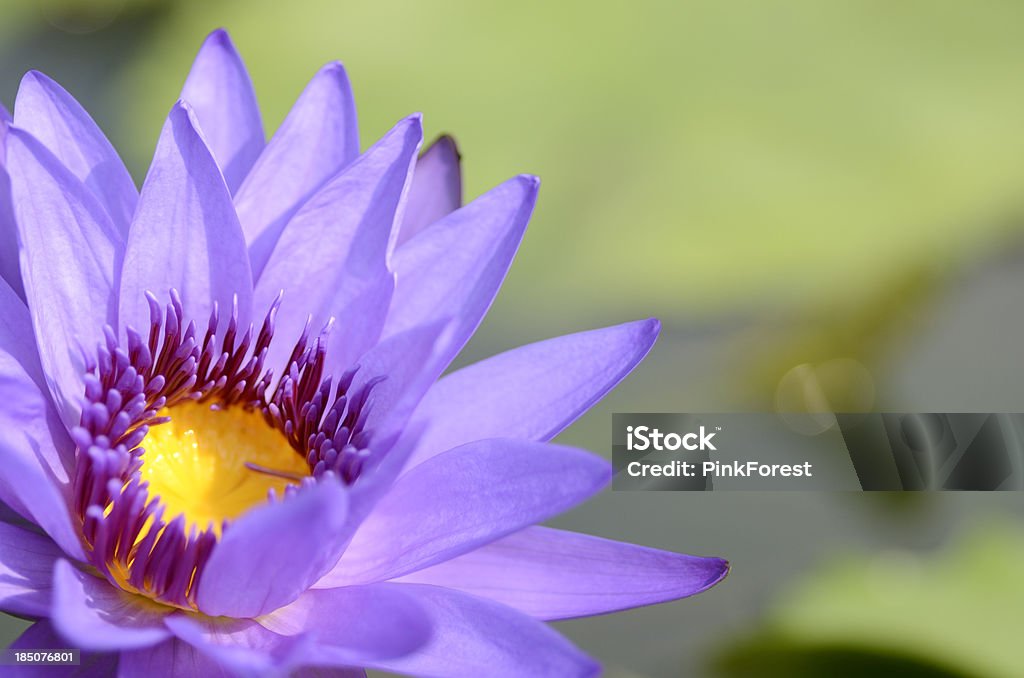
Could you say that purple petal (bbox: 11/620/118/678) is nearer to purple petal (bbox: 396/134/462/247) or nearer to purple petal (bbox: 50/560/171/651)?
purple petal (bbox: 50/560/171/651)

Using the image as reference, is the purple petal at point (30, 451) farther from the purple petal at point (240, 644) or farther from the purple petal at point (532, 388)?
the purple petal at point (532, 388)

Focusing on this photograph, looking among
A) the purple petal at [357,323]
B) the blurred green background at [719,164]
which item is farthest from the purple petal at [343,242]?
the blurred green background at [719,164]

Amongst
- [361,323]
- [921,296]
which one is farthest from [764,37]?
[361,323]

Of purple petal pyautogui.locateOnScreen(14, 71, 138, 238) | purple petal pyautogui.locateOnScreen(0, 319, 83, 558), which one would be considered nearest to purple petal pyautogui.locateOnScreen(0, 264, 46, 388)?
purple petal pyautogui.locateOnScreen(0, 319, 83, 558)

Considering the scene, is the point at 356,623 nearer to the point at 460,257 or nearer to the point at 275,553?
the point at 275,553

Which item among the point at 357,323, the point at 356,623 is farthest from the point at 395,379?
the point at 356,623
